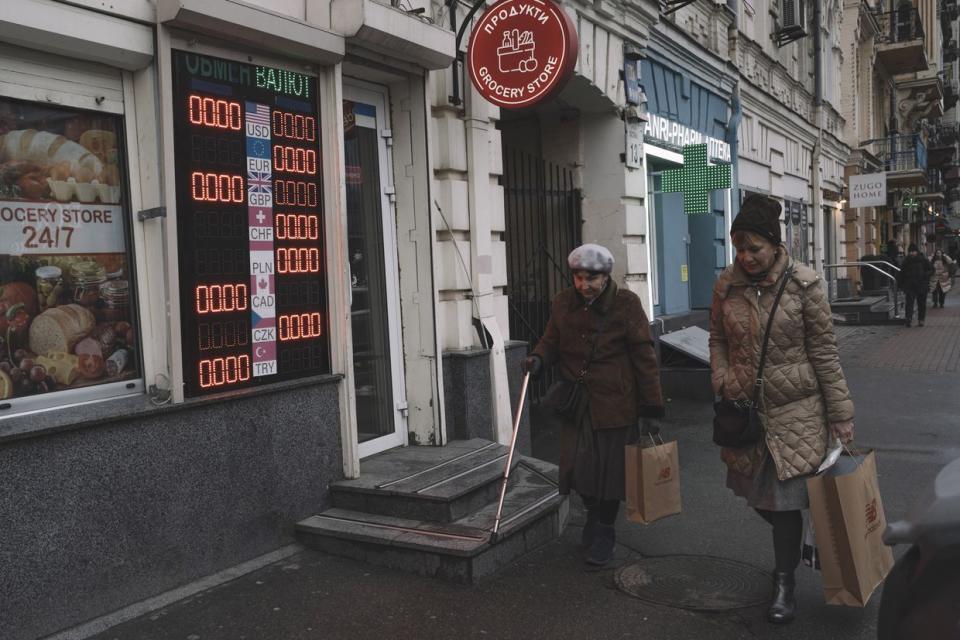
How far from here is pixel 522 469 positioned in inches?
243

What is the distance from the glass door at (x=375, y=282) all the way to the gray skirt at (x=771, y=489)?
3023mm

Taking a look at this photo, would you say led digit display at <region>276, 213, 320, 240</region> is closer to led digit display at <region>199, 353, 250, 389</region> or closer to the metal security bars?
led digit display at <region>199, 353, 250, 389</region>

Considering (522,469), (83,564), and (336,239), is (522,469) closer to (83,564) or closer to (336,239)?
(336,239)

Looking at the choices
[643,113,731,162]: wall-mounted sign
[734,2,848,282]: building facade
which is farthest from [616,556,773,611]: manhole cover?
[734,2,848,282]: building facade

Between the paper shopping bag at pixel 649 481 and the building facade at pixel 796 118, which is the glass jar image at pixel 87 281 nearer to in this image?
the paper shopping bag at pixel 649 481

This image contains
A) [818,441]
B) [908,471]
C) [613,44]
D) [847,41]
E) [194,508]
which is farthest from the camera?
[847,41]

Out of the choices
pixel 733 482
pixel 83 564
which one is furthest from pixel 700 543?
pixel 83 564

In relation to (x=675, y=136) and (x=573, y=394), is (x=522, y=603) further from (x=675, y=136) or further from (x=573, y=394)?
(x=675, y=136)

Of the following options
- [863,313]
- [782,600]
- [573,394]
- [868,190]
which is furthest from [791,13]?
[782,600]

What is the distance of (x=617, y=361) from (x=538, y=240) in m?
5.57

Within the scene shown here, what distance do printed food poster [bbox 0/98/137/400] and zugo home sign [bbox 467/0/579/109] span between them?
315cm

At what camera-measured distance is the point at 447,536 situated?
489cm

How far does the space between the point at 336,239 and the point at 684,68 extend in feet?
29.2

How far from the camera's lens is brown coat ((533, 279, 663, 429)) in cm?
478
